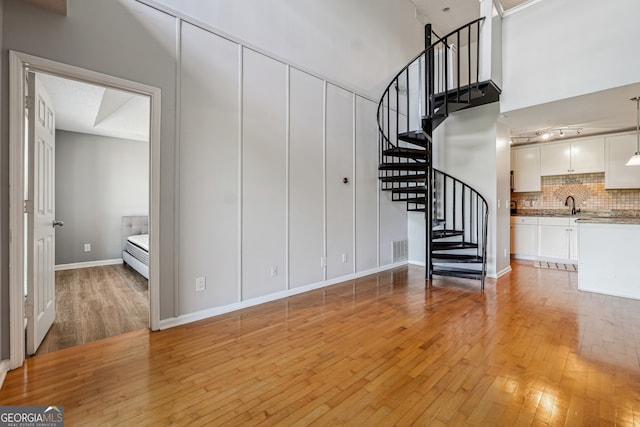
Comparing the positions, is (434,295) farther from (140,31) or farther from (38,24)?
(38,24)

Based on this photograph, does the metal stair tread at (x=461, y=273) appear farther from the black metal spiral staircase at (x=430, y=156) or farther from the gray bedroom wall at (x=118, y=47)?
the gray bedroom wall at (x=118, y=47)

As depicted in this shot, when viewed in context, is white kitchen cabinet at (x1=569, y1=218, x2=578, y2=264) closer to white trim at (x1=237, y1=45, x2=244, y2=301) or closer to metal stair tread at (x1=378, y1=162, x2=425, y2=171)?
metal stair tread at (x1=378, y1=162, x2=425, y2=171)

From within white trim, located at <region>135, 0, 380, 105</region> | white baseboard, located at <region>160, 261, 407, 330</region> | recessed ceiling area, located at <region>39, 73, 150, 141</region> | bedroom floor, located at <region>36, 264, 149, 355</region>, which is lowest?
bedroom floor, located at <region>36, 264, 149, 355</region>

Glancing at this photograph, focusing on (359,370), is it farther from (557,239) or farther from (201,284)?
(557,239)

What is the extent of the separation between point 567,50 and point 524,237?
386cm

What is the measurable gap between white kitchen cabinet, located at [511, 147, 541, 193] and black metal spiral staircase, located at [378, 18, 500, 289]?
7.52 ft

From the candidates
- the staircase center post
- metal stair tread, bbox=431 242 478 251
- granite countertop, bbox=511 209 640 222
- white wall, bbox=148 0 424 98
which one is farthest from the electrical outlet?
granite countertop, bbox=511 209 640 222

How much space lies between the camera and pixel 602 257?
3781mm

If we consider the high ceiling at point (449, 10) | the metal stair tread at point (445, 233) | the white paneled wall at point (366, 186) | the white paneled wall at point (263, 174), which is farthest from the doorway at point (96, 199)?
the high ceiling at point (449, 10)

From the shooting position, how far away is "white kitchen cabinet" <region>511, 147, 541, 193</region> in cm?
628

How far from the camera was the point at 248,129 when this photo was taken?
10.5 ft

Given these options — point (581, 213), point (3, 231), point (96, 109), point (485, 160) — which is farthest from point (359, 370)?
point (581, 213)

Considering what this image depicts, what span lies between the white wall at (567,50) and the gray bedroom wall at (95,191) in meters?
6.84

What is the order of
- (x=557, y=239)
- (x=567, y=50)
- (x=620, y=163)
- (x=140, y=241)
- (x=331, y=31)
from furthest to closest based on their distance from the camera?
1. (x=557, y=239)
2. (x=620, y=163)
3. (x=140, y=241)
4. (x=331, y=31)
5. (x=567, y=50)
